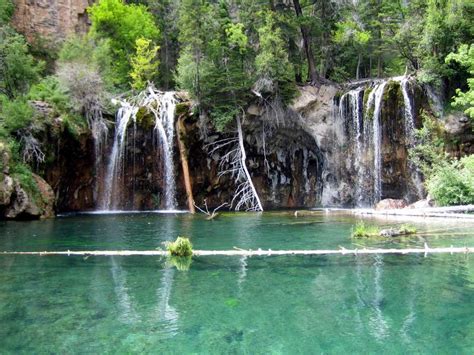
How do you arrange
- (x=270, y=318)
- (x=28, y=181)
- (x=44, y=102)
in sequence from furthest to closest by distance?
(x=44, y=102)
(x=28, y=181)
(x=270, y=318)

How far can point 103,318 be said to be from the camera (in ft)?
20.9

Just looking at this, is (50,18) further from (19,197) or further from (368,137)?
(368,137)

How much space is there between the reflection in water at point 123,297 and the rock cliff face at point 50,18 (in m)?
29.3

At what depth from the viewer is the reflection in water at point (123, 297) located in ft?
20.9

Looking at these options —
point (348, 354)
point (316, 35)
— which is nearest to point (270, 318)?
point (348, 354)

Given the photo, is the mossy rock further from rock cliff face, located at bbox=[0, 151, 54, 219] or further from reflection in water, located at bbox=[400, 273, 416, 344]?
reflection in water, located at bbox=[400, 273, 416, 344]

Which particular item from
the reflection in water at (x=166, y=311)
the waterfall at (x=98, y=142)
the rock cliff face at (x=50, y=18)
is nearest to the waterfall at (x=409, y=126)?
the waterfall at (x=98, y=142)

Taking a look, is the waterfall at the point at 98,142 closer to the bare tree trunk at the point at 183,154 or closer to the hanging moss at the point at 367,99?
the bare tree trunk at the point at 183,154

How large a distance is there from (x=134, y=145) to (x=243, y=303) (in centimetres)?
1985

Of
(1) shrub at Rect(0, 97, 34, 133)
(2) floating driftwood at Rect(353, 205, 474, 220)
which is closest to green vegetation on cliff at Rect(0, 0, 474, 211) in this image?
(1) shrub at Rect(0, 97, 34, 133)

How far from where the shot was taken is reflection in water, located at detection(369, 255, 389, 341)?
18.8ft

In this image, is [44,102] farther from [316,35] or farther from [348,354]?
[348,354]

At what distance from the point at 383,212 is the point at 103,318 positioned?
559 inches

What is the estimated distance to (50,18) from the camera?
115ft
